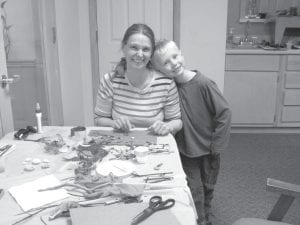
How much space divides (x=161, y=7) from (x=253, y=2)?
1397 millimetres

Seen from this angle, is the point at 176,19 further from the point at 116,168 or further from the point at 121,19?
the point at 116,168

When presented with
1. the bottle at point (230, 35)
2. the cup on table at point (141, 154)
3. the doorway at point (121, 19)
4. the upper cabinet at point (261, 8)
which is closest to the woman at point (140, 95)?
the cup on table at point (141, 154)

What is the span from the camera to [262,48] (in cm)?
366

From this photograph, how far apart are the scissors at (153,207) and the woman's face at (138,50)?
32.1 inches

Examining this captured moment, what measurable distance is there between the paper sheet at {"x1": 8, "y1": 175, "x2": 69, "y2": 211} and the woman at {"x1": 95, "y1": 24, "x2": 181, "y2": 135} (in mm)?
591

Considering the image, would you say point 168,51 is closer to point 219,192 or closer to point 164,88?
point 164,88

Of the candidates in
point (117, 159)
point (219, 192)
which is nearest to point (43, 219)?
point (117, 159)

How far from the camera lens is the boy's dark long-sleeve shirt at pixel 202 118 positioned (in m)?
1.82

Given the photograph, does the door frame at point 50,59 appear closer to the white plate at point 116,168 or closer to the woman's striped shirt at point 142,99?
the woman's striped shirt at point 142,99

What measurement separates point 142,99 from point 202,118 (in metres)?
0.34

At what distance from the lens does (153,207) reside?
1.05 m

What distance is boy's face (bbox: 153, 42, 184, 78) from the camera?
1.76 metres

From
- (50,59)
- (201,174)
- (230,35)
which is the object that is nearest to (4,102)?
(50,59)

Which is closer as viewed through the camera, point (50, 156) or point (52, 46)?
point (50, 156)
